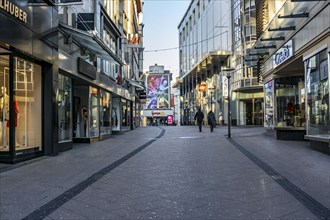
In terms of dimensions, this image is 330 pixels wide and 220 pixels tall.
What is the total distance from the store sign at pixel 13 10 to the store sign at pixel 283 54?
10.5 m

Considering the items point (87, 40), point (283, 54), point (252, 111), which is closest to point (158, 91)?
point (252, 111)

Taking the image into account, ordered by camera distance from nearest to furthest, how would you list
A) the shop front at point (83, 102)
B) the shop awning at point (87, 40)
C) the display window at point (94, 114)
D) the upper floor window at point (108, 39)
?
the shop awning at point (87, 40), the shop front at point (83, 102), the display window at point (94, 114), the upper floor window at point (108, 39)

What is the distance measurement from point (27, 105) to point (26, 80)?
0.76 m

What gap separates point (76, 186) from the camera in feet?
25.2

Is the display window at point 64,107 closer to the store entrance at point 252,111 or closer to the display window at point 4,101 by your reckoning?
the display window at point 4,101

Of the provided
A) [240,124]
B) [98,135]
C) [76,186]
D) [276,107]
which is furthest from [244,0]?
[76,186]

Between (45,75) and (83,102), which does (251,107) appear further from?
(45,75)

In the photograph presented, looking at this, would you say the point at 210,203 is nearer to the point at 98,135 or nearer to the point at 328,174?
the point at 328,174

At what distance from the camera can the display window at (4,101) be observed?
1100 centimetres

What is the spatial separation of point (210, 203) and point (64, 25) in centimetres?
965

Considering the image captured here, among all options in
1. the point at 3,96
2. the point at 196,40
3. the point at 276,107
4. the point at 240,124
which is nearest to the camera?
the point at 3,96

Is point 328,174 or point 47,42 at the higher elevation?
point 47,42

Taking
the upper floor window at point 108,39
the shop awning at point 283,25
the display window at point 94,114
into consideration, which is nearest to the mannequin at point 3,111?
the display window at point 94,114

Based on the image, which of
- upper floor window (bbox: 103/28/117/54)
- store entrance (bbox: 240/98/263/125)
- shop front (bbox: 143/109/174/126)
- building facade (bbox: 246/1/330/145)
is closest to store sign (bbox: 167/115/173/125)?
shop front (bbox: 143/109/174/126)
